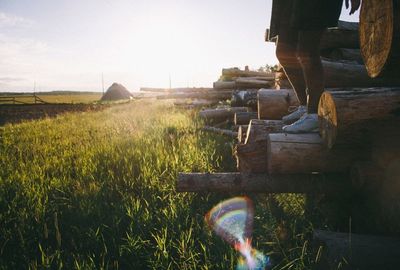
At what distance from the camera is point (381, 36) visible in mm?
1473

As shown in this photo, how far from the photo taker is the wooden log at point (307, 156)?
87.7 inches

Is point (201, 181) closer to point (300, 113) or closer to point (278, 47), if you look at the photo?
point (300, 113)

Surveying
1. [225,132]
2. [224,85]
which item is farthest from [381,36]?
[224,85]

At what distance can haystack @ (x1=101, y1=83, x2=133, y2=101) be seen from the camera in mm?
54719

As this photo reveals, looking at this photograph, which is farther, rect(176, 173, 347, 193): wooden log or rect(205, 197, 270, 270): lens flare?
rect(176, 173, 347, 193): wooden log

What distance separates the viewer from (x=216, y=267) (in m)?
1.89

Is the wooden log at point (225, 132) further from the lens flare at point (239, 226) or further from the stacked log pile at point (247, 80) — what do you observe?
the stacked log pile at point (247, 80)

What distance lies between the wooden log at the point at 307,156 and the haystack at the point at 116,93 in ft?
181

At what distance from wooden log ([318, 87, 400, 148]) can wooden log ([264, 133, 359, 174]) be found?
23cm

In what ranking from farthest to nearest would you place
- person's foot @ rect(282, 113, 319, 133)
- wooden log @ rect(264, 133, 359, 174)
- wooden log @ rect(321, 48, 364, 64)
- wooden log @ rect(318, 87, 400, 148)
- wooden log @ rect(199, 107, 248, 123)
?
wooden log @ rect(199, 107, 248, 123)
wooden log @ rect(321, 48, 364, 64)
person's foot @ rect(282, 113, 319, 133)
wooden log @ rect(264, 133, 359, 174)
wooden log @ rect(318, 87, 400, 148)

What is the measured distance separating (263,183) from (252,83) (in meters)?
8.37

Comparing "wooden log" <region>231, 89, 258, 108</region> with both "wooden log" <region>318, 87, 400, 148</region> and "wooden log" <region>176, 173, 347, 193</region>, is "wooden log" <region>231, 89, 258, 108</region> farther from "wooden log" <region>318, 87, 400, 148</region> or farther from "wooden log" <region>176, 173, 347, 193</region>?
"wooden log" <region>318, 87, 400, 148</region>

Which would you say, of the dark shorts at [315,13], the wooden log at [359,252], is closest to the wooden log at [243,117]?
the dark shorts at [315,13]

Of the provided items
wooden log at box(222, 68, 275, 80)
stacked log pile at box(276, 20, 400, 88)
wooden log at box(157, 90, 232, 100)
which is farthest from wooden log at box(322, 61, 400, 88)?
wooden log at box(157, 90, 232, 100)
